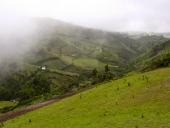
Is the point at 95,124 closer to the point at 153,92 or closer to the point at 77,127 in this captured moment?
the point at 77,127

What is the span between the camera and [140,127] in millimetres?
27156

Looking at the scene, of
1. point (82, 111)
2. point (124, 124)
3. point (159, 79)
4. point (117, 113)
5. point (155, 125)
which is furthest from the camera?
point (159, 79)

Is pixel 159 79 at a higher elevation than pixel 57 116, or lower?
higher

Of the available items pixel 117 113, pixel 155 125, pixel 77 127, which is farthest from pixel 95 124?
pixel 155 125

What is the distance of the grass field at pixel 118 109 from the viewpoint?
98.1 feet

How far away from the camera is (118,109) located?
34.9m

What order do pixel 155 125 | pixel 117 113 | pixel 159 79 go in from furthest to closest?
1. pixel 159 79
2. pixel 117 113
3. pixel 155 125

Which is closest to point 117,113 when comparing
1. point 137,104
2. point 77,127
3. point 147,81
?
point 137,104

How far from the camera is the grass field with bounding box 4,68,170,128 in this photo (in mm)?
29891

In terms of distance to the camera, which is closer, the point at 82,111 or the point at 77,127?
the point at 77,127

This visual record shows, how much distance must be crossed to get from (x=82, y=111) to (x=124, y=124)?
947 cm

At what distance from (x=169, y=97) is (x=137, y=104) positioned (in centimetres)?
323

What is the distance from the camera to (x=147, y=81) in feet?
143

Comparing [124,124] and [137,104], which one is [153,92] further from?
[124,124]
